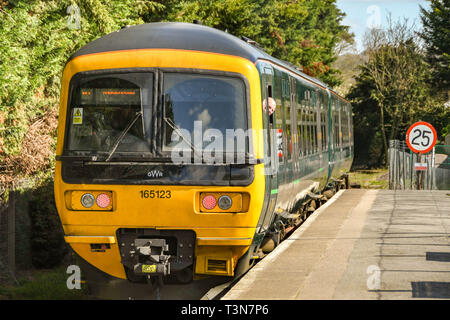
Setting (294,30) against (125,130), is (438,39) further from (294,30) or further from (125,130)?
(125,130)

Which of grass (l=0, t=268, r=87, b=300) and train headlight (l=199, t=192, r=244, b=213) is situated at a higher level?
train headlight (l=199, t=192, r=244, b=213)

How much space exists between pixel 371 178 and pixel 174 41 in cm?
3788

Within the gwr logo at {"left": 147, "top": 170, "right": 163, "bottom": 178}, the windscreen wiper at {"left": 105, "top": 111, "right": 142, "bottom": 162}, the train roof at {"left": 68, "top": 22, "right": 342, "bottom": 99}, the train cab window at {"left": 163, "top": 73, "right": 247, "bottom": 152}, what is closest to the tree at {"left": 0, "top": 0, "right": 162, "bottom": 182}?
the train roof at {"left": 68, "top": 22, "right": 342, "bottom": 99}

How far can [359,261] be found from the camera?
30.5ft

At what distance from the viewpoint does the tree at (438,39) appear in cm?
5206

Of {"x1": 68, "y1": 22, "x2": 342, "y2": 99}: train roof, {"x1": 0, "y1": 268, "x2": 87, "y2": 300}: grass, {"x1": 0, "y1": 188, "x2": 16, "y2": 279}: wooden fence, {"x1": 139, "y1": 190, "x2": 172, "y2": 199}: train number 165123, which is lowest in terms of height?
{"x1": 0, "y1": 268, "x2": 87, "y2": 300}: grass

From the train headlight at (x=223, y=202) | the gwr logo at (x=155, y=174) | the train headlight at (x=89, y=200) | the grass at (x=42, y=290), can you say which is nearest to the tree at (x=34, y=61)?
the grass at (x=42, y=290)

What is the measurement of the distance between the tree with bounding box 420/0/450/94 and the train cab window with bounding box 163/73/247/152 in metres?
45.7

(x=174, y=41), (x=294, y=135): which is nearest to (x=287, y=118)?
(x=294, y=135)

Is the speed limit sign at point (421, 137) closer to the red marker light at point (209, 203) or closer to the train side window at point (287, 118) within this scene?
the train side window at point (287, 118)

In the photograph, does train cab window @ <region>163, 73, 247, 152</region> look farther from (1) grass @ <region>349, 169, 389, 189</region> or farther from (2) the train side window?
(1) grass @ <region>349, 169, 389, 189</region>

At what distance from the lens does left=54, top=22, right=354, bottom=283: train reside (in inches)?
316
